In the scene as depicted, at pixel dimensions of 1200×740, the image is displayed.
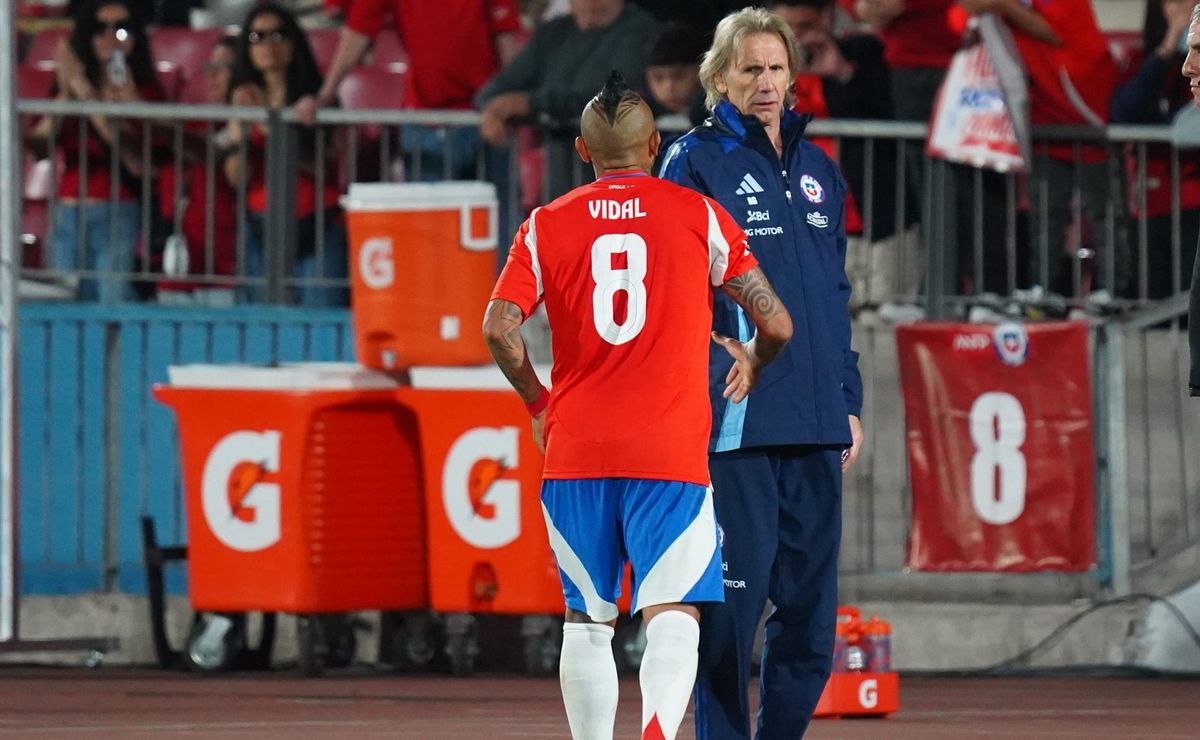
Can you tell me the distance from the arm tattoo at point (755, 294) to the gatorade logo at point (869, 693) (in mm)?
3372

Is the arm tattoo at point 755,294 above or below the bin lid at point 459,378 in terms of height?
above

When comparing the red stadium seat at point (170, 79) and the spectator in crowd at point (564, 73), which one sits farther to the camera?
the red stadium seat at point (170, 79)

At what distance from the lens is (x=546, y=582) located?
10844 millimetres

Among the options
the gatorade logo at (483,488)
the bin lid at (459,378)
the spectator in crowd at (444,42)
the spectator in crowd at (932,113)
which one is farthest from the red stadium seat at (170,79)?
the spectator in crowd at (932,113)

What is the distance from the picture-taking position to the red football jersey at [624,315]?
5.92m

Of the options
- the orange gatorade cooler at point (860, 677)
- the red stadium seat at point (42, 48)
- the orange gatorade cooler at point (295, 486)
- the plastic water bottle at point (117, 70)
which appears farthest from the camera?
the red stadium seat at point (42, 48)

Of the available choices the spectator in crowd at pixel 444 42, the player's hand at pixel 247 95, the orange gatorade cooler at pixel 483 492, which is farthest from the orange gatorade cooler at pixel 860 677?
the player's hand at pixel 247 95

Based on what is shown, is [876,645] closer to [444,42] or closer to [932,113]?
[932,113]

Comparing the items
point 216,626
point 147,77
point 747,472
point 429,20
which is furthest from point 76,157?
point 747,472

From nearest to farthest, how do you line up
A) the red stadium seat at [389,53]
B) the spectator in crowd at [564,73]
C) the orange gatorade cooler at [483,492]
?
the orange gatorade cooler at [483,492]
the spectator in crowd at [564,73]
the red stadium seat at [389,53]

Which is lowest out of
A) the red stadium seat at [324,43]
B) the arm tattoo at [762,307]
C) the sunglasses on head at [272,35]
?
the arm tattoo at [762,307]

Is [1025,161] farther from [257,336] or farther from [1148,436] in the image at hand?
[257,336]

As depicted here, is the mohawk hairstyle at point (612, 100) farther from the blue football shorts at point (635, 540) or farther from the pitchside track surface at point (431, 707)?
the pitchside track surface at point (431, 707)

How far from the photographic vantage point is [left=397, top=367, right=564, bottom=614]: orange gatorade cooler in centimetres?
1086
